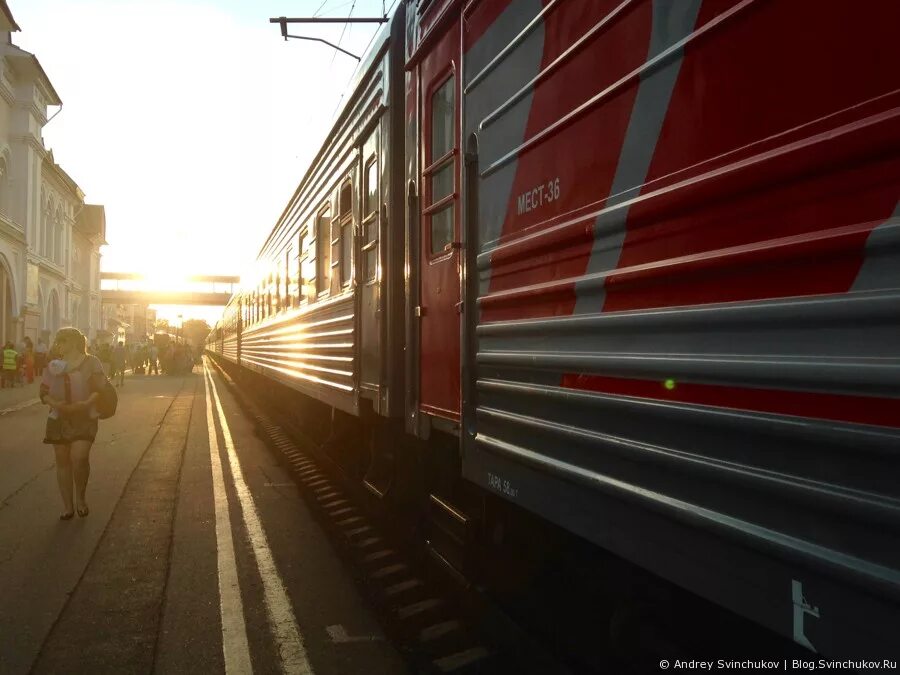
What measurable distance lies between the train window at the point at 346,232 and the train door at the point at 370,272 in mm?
572

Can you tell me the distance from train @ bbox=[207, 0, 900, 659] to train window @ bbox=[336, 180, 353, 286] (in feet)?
7.76

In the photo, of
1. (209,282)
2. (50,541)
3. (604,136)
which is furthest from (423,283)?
(209,282)

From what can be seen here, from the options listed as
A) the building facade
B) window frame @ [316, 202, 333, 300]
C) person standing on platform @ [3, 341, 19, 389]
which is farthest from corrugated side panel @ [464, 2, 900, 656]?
the building facade

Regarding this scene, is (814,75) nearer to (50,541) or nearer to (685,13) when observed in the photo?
(685,13)

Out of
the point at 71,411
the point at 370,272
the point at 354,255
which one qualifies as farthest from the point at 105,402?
the point at 370,272

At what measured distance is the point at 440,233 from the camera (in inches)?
169

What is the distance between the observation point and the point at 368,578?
4.94 metres

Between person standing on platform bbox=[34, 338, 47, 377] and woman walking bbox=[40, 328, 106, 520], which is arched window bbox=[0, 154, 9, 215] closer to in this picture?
person standing on platform bbox=[34, 338, 47, 377]

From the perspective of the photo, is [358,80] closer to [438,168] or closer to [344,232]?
[344,232]

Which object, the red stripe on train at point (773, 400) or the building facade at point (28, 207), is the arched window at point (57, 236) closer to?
the building facade at point (28, 207)

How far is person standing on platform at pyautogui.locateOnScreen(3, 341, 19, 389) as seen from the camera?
1008 inches

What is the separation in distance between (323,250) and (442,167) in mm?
3731

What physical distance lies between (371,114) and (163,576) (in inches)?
131

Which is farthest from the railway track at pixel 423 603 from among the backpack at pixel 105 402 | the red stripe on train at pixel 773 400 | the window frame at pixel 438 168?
the backpack at pixel 105 402
